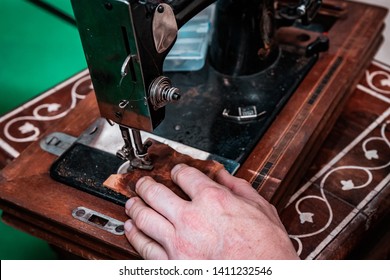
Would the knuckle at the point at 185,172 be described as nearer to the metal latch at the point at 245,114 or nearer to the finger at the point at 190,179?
the finger at the point at 190,179

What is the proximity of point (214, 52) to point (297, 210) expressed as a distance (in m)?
0.45

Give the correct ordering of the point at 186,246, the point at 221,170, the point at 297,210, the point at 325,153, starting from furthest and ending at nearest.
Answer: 1. the point at 325,153
2. the point at 297,210
3. the point at 221,170
4. the point at 186,246

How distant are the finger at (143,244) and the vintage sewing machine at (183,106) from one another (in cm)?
2

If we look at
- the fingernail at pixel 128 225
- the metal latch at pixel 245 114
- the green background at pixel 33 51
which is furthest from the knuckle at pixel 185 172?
the green background at pixel 33 51

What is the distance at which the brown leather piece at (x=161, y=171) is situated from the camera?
36.7 inches

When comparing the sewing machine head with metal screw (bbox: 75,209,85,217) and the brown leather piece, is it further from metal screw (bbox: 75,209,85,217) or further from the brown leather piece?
metal screw (bbox: 75,209,85,217)

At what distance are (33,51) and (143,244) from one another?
3.94 ft

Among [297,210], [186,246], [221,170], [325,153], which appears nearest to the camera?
[186,246]

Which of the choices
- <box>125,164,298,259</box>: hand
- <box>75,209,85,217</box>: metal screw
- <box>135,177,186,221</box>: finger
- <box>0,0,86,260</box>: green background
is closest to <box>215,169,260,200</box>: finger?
<box>125,164,298,259</box>: hand

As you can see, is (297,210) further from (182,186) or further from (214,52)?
(214,52)

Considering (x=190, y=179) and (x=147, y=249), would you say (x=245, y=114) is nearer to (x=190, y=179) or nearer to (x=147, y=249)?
(x=190, y=179)

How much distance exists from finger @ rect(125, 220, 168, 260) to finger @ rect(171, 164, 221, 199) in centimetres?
11

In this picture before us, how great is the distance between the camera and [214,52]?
123cm
